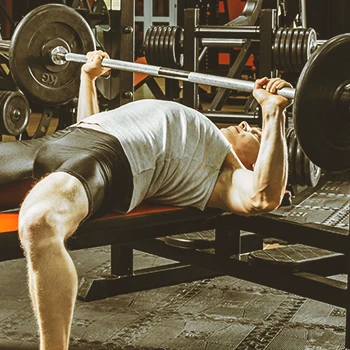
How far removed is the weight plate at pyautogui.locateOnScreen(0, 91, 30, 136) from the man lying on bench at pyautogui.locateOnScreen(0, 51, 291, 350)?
2090 millimetres

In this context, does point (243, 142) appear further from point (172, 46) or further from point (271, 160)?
point (172, 46)

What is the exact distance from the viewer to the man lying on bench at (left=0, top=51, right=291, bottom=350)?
76.4 inches

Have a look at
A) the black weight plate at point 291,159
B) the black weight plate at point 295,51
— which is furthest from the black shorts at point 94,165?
the black weight plate at point 295,51

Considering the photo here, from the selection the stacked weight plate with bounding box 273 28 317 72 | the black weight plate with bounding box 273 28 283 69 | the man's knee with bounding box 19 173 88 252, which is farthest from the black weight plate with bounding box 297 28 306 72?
the man's knee with bounding box 19 173 88 252

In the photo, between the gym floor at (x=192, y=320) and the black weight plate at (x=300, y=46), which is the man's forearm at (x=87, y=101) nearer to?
the gym floor at (x=192, y=320)

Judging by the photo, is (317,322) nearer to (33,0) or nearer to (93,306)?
(93,306)

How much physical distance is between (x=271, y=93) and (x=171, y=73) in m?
0.56

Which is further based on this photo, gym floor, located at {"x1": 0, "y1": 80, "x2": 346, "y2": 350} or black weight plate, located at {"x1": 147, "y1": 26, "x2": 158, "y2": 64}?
black weight plate, located at {"x1": 147, "y1": 26, "x2": 158, "y2": 64}

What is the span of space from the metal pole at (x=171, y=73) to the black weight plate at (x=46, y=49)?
0.07m

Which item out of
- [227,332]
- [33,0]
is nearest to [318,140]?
[227,332]

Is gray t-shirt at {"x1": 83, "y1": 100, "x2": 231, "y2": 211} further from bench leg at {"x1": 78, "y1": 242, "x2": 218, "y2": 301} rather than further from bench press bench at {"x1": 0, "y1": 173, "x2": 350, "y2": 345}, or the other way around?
bench leg at {"x1": 78, "y1": 242, "x2": 218, "y2": 301}

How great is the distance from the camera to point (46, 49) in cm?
338

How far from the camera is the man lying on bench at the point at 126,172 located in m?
1.94

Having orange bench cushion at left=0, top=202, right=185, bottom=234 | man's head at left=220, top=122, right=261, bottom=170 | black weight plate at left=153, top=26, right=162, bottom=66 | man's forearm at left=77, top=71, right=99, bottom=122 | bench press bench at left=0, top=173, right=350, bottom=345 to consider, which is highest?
black weight plate at left=153, top=26, right=162, bottom=66
